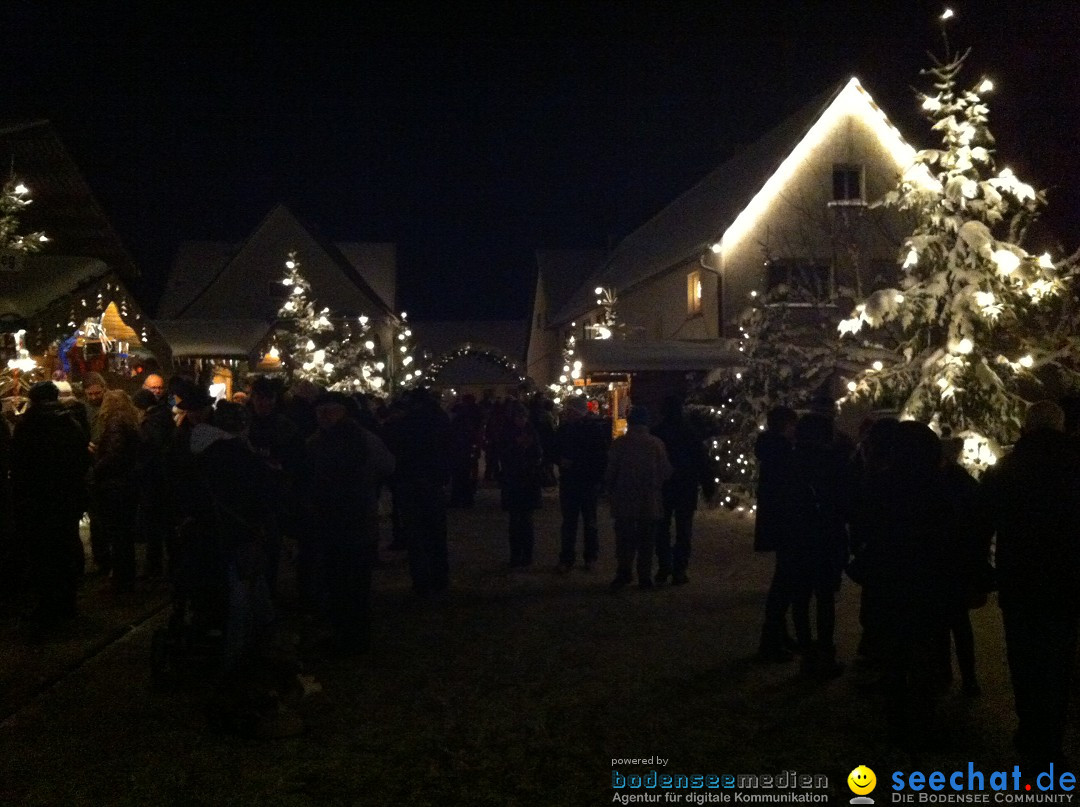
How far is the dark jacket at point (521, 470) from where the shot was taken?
41.0 feet

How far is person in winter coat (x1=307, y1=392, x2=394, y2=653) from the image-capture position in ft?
27.1

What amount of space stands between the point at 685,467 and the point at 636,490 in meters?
0.98

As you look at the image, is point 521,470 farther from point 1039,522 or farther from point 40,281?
point 1039,522

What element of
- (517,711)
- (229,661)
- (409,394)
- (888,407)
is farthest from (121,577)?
(888,407)

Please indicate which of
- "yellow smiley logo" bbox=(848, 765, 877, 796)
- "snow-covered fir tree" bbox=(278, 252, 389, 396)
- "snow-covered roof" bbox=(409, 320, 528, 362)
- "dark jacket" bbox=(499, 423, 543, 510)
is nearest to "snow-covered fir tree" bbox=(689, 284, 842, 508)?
"dark jacket" bbox=(499, 423, 543, 510)

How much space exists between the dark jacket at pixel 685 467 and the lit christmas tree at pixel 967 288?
2.65 metres

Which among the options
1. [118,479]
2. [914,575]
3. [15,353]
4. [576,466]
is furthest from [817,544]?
[15,353]

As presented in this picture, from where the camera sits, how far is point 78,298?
12.1 meters

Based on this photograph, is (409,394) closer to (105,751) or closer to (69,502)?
(69,502)

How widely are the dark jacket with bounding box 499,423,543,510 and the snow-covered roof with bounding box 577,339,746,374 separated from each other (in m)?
10.5

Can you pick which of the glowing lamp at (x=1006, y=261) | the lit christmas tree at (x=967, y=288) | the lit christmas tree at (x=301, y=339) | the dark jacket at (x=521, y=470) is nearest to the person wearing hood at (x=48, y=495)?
the dark jacket at (x=521, y=470)

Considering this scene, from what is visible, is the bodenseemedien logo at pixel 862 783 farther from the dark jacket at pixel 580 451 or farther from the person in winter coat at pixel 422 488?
the dark jacket at pixel 580 451

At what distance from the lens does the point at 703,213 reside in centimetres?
3491

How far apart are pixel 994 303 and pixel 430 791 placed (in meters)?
9.46
